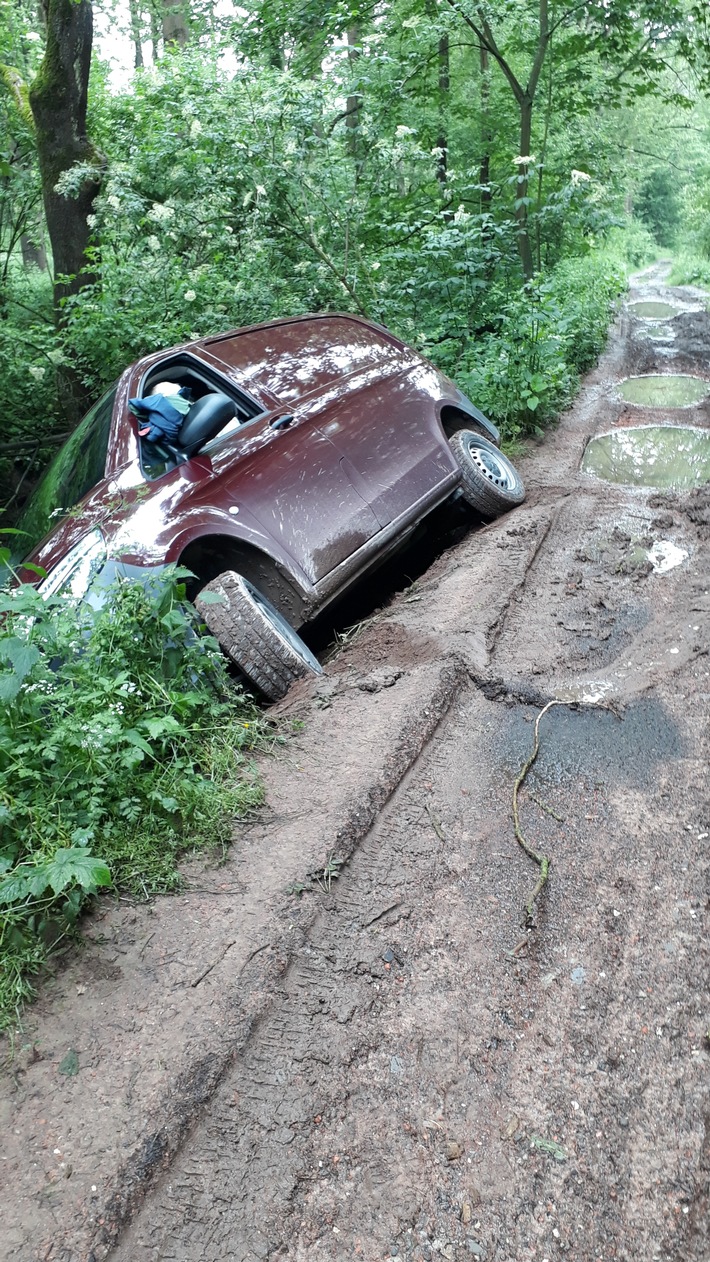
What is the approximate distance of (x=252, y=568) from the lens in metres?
4.16

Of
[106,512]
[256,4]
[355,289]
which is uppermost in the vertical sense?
[256,4]

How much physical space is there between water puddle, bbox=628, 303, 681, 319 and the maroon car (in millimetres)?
12431

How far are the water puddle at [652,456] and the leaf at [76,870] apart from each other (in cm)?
509

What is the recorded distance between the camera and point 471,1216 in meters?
1.90

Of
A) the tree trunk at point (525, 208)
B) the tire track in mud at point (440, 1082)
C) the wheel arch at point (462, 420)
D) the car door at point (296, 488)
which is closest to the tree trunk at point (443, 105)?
the tree trunk at point (525, 208)

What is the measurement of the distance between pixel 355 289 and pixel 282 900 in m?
7.22

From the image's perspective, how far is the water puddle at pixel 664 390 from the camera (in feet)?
28.7

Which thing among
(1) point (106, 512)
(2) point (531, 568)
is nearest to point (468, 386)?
(2) point (531, 568)

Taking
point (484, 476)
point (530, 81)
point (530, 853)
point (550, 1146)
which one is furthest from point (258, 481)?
point (530, 81)

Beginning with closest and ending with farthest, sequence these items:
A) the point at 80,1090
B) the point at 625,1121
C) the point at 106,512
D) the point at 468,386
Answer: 1. the point at 625,1121
2. the point at 80,1090
3. the point at 106,512
4. the point at 468,386

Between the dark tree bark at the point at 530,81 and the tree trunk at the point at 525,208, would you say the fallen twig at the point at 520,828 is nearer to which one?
the dark tree bark at the point at 530,81

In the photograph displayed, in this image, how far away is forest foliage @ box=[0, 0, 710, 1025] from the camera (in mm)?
3066

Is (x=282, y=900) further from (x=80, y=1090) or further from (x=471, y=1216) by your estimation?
(x=471, y=1216)

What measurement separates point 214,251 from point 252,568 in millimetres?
5338
